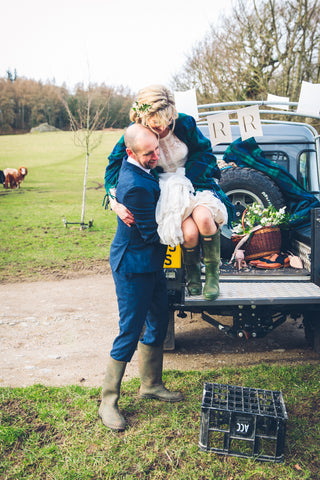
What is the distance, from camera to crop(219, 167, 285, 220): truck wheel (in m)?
5.32

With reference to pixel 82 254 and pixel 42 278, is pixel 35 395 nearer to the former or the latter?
pixel 42 278

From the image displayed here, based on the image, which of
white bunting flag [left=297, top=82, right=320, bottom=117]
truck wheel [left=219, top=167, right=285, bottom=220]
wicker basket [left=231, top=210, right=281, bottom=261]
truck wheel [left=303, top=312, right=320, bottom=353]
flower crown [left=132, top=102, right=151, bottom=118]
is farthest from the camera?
truck wheel [left=219, top=167, right=285, bottom=220]

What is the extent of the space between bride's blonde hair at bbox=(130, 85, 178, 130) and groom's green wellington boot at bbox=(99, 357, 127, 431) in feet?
5.53

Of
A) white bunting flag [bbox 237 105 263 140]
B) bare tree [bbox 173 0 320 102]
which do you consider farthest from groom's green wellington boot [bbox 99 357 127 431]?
bare tree [bbox 173 0 320 102]

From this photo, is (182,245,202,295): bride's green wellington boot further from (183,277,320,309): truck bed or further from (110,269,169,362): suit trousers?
(183,277,320,309): truck bed

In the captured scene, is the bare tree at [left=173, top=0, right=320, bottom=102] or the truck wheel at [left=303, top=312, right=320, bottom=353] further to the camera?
the bare tree at [left=173, top=0, right=320, bottom=102]

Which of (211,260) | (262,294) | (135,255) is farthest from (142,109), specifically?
(262,294)

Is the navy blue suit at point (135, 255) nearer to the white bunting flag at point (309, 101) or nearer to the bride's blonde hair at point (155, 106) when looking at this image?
the bride's blonde hair at point (155, 106)

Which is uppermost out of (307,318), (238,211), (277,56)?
(277,56)

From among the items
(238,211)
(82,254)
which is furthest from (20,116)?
(238,211)

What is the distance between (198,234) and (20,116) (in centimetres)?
4440

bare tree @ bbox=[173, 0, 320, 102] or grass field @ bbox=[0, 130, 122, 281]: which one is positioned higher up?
bare tree @ bbox=[173, 0, 320, 102]

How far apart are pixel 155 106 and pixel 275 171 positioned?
324 cm

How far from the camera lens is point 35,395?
349 centimetres
